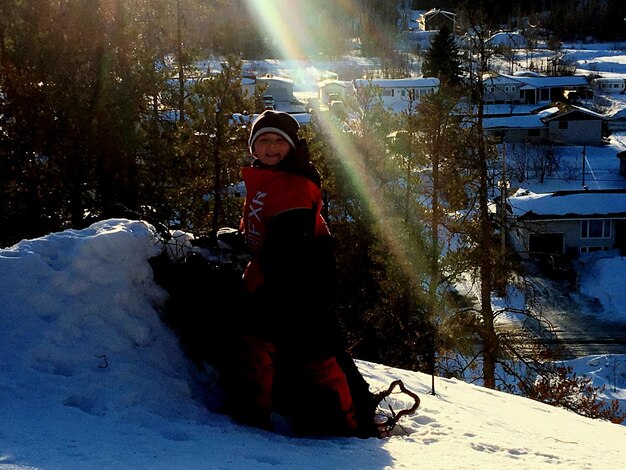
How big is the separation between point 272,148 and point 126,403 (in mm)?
1882

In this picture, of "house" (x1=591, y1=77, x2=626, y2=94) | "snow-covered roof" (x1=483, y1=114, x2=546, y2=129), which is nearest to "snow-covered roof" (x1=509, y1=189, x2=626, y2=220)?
"snow-covered roof" (x1=483, y1=114, x2=546, y2=129)

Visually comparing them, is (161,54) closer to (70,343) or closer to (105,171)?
(105,171)

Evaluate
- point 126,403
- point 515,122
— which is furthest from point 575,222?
point 126,403

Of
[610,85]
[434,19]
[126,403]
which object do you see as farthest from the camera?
[434,19]

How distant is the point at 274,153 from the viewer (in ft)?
15.7

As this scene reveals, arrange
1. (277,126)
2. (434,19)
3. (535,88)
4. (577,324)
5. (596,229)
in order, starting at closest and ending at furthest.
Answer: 1. (277,126)
2. (577,324)
3. (596,229)
4. (535,88)
5. (434,19)

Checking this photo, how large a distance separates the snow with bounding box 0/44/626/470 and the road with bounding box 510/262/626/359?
16233mm

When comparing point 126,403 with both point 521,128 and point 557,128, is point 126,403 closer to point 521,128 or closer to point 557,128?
point 521,128

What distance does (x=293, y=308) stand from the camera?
473 centimetres

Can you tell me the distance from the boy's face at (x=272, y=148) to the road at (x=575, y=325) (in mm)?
17248

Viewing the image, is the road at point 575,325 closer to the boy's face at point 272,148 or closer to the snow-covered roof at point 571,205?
the snow-covered roof at point 571,205

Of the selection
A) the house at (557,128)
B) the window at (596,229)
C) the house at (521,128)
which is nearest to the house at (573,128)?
the house at (557,128)

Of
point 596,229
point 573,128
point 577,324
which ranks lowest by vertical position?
point 577,324

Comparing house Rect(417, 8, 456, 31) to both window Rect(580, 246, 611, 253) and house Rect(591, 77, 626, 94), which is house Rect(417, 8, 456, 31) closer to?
house Rect(591, 77, 626, 94)
